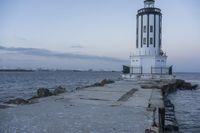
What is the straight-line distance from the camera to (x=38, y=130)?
26.3 feet

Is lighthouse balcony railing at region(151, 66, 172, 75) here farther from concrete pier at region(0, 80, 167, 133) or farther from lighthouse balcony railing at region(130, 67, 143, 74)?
concrete pier at region(0, 80, 167, 133)

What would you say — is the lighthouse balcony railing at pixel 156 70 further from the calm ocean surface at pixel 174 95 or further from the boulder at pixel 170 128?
the boulder at pixel 170 128

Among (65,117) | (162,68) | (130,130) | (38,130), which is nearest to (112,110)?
(65,117)

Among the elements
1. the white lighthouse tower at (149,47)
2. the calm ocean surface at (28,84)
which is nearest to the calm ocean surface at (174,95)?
the calm ocean surface at (28,84)

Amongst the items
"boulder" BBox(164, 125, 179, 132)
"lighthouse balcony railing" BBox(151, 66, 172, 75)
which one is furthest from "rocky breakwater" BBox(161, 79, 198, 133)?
"lighthouse balcony railing" BBox(151, 66, 172, 75)

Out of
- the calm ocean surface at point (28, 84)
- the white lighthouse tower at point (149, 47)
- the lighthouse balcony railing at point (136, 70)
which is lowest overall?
the calm ocean surface at point (28, 84)

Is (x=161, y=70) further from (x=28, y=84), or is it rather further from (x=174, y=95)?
(x=28, y=84)

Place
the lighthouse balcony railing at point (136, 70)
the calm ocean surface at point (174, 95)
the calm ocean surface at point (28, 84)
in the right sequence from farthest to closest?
the lighthouse balcony railing at point (136, 70)
the calm ocean surface at point (28, 84)
the calm ocean surface at point (174, 95)

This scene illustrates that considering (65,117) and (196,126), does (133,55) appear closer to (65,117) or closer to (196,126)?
(196,126)

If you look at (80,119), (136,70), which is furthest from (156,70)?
(80,119)

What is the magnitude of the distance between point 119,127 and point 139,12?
3239 cm

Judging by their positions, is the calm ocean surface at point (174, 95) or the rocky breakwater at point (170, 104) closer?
the rocky breakwater at point (170, 104)

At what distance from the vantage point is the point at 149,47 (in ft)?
126

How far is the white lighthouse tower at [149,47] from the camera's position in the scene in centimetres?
3778
